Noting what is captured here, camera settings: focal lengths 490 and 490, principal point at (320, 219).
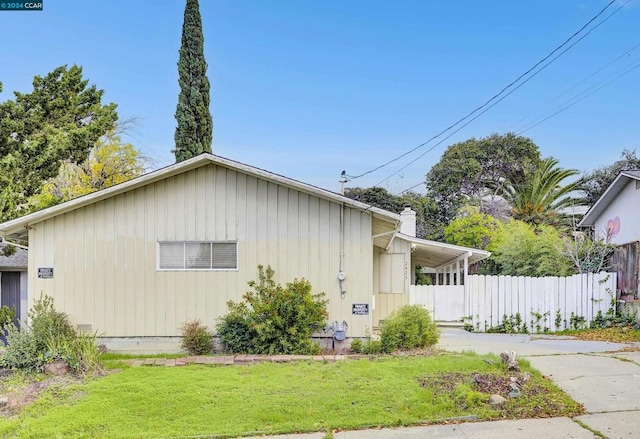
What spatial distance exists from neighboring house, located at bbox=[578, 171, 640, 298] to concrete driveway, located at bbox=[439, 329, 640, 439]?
298 centimetres

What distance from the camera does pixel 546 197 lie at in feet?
90.2

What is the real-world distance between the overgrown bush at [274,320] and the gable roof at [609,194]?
372 inches

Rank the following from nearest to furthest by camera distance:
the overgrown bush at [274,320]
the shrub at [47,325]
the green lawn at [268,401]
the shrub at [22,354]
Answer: the green lawn at [268,401] < the shrub at [22,354] < the shrub at [47,325] < the overgrown bush at [274,320]

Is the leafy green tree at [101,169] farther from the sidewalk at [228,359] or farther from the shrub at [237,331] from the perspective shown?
the sidewalk at [228,359]

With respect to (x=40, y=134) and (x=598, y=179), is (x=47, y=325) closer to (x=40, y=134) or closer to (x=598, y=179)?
(x=40, y=134)

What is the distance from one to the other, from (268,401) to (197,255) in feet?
15.0

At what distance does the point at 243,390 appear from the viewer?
22.5 feet

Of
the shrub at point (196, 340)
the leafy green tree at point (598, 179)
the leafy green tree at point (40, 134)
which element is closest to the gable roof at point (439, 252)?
the shrub at point (196, 340)

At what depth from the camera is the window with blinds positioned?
1017cm

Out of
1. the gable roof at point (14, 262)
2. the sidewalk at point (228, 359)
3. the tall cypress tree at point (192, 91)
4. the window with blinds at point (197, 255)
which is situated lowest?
the sidewalk at point (228, 359)

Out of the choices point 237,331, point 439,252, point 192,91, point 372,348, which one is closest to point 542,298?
point 439,252

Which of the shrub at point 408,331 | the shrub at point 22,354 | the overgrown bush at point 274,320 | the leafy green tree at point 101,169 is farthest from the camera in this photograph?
the leafy green tree at point 101,169

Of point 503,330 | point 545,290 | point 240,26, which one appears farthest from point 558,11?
point 240,26

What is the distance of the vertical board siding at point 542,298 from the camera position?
13.5 metres
